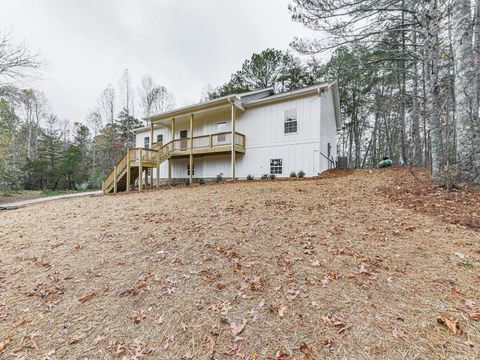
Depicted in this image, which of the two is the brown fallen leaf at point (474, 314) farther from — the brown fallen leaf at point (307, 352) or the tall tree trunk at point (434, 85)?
the tall tree trunk at point (434, 85)

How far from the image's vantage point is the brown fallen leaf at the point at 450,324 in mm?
1920

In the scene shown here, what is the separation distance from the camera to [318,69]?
10.8 metres

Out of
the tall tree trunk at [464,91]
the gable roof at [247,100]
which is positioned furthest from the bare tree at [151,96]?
the tall tree trunk at [464,91]

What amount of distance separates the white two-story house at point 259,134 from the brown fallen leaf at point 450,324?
33.3 ft

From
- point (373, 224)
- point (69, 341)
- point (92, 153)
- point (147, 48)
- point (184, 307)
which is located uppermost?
point (147, 48)

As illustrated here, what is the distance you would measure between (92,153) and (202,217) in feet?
96.2

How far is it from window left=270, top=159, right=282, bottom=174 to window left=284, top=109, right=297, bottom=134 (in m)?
1.77

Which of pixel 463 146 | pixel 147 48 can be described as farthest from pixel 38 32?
pixel 463 146

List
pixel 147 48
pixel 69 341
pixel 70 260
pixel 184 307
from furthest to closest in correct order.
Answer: pixel 147 48, pixel 70 260, pixel 184 307, pixel 69 341

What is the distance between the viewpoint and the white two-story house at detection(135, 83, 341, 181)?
12.1 m

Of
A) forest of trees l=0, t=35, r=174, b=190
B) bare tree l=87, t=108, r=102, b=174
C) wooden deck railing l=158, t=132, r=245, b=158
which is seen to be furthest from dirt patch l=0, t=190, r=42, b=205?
bare tree l=87, t=108, r=102, b=174

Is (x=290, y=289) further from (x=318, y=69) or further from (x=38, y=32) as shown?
(x=38, y=32)

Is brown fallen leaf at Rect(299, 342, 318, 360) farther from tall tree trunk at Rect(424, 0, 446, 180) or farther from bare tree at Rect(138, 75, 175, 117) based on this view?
bare tree at Rect(138, 75, 175, 117)

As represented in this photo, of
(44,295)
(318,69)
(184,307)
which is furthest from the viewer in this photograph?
(318,69)
